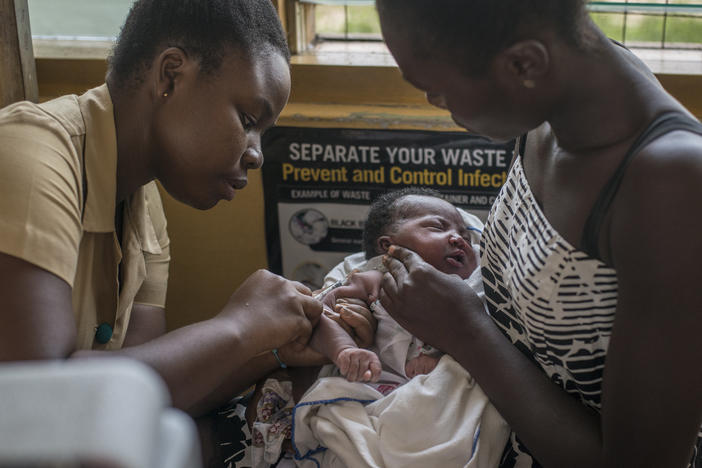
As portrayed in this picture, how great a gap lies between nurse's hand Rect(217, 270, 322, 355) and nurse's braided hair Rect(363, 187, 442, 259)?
0.49 m

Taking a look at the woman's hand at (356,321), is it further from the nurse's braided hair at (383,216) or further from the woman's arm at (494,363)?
the nurse's braided hair at (383,216)

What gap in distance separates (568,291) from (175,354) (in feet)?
2.47

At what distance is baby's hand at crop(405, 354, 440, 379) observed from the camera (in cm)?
173

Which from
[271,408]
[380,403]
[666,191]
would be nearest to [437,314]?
[380,403]

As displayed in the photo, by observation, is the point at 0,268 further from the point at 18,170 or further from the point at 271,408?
the point at 271,408

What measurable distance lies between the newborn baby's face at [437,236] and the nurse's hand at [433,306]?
300mm

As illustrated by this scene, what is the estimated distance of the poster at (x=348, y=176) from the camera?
248 centimetres

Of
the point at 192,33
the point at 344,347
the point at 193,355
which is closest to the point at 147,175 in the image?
the point at 192,33

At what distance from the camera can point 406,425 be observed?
154cm

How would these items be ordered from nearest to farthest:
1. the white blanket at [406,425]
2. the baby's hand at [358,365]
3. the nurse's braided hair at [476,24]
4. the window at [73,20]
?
the nurse's braided hair at [476,24] → the white blanket at [406,425] → the baby's hand at [358,365] → the window at [73,20]

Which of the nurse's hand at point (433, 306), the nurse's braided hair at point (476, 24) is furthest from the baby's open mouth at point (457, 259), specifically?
the nurse's braided hair at point (476, 24)

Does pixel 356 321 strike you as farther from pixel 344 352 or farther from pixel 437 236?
pixel 437 236

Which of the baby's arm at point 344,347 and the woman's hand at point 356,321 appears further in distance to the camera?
the woman's hand at point 356,321

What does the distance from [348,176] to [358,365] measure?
1.02 meters
